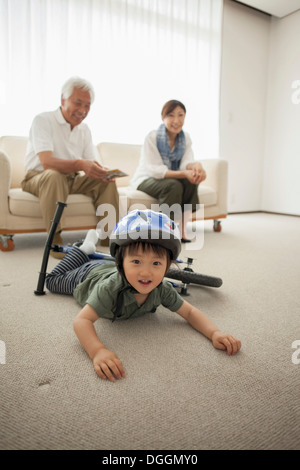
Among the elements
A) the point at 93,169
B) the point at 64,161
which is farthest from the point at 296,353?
the point at 64,161

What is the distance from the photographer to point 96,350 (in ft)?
2.68

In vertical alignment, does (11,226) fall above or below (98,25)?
below

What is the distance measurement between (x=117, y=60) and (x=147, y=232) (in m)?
3.27

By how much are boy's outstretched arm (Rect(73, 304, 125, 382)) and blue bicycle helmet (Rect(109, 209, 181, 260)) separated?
0.21 m

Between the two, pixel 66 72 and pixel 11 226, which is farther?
pixel 66 72

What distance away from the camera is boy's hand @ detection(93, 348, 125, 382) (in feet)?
2.46

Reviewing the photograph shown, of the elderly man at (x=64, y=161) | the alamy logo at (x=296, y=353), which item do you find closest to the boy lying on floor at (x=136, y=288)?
the alamy logo at (x=296, y=353)

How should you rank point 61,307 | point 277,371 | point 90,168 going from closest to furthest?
point 277,371 → point 61,307 → point 90,168

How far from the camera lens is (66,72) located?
3150 millimetres

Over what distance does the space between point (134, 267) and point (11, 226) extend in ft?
4.97

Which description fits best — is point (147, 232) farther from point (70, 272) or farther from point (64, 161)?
point (64, 161)

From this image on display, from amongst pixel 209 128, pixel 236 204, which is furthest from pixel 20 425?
pixel 236 204

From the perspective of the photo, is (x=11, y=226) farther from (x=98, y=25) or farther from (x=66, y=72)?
(x=98, y=25)

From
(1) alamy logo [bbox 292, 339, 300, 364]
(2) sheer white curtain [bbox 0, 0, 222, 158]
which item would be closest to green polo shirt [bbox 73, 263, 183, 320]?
(1) alamy logo [bbox 292, 339, 300, 364]
